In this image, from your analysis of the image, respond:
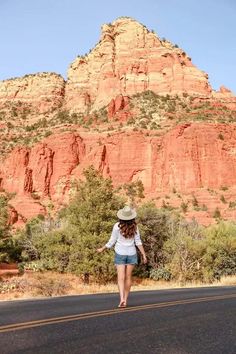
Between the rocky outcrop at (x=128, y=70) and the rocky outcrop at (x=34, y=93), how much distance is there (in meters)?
4.89

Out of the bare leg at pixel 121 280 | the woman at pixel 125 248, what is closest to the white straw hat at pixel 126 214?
the woman at pixel 125 248

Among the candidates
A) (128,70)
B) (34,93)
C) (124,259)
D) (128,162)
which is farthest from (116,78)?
(124,259)

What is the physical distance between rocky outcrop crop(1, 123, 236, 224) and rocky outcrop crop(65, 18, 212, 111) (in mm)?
17686

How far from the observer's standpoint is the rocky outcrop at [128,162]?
3349 inches

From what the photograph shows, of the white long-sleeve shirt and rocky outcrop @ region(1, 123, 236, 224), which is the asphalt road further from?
rocky outcrop @ region(1, 123, 236, 224)

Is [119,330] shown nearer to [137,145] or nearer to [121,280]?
[121,280]

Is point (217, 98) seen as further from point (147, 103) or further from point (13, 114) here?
point (13, 114)

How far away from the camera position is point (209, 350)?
17.2ft

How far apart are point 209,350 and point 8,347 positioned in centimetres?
207

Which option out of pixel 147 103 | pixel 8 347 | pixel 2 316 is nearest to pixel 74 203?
pixel 2 316

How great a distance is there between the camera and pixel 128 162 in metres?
90.9

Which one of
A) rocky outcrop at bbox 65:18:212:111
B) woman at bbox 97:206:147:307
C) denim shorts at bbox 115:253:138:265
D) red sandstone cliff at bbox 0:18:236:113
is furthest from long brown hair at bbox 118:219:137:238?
rocky outcrop at bbox 65:18:212:111

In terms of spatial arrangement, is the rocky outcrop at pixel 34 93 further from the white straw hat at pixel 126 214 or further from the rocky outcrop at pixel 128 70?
the white straw hat at pixel 126 214

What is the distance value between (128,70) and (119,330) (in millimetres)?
106014
